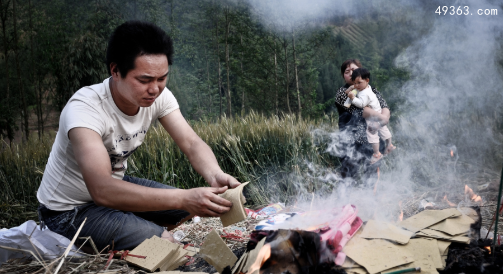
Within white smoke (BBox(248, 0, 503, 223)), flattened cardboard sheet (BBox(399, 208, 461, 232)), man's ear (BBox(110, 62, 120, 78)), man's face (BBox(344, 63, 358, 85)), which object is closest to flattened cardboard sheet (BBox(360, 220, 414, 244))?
flattened cardboard sheet (BBox(399, 208, 461, 232))

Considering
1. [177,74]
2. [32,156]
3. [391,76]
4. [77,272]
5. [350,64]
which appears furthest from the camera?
[177,74]

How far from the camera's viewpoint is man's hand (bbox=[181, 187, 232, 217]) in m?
1.82

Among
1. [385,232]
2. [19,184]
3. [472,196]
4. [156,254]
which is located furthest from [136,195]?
[19,184]

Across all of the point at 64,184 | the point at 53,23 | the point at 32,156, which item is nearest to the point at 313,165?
the point at 64,184

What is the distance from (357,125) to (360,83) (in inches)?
18.9

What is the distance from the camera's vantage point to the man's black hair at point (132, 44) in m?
2.03

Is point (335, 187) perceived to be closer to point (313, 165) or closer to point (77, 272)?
point (313, 165)

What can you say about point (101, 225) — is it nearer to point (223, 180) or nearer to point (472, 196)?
point (223, 180)

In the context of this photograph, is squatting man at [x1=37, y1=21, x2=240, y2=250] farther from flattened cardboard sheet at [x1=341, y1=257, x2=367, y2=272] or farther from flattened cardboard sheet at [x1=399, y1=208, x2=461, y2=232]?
flattened cardboard sheet at [x1=399, y1=208, x2=461, y2=232]

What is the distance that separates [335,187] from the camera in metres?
4.02

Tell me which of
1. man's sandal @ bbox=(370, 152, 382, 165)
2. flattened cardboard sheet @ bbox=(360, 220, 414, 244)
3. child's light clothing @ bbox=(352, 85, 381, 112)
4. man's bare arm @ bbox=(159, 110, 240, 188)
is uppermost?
child's light clothing @ bbox=(352, 85, 381, 112)

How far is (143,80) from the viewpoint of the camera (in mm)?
2082

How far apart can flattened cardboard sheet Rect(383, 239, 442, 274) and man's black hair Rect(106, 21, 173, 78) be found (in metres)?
1.82

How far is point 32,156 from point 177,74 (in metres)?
9.78
